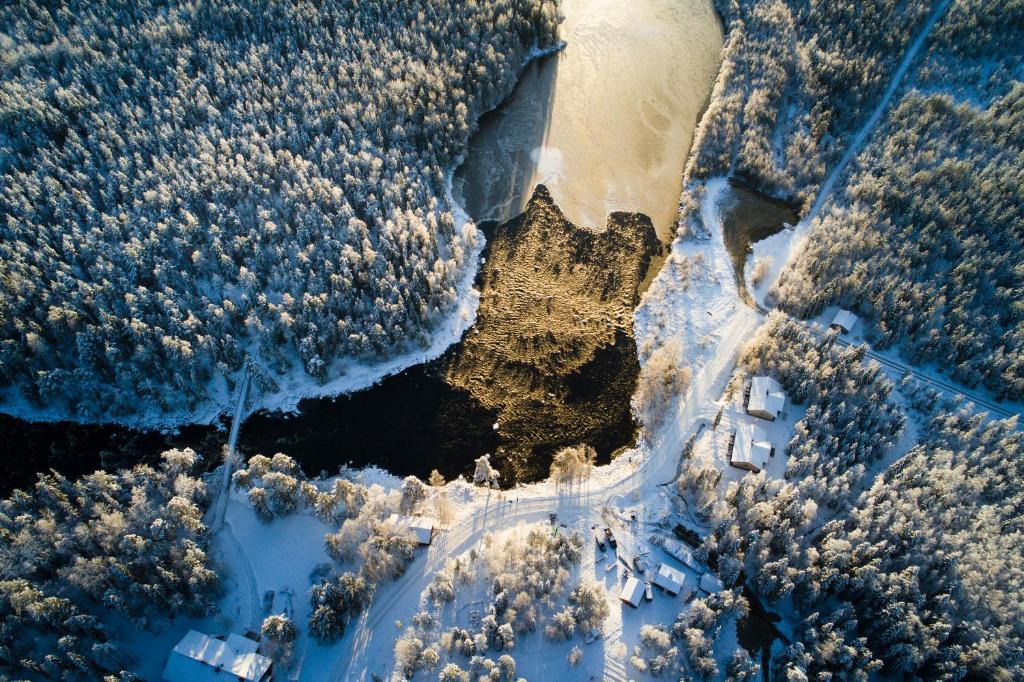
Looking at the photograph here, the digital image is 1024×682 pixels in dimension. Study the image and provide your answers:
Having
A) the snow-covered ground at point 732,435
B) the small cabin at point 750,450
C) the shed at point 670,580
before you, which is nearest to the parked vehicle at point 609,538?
the shed at point 670,580

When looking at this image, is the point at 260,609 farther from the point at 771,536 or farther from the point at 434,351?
the point at 771,536

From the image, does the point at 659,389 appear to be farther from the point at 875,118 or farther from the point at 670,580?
the point at 875,118

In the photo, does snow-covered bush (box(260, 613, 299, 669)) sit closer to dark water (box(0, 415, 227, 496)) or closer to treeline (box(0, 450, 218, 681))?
treeline (box(0, 450, 218, 681))

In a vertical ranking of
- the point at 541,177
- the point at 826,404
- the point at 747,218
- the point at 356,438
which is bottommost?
the point at 356,438

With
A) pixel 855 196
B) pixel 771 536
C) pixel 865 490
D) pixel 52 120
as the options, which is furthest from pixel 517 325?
pixel 52 120

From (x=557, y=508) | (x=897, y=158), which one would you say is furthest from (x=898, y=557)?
(x=897, y=158)

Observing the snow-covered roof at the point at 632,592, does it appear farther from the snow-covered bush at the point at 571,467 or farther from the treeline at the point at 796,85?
the treeline at the point at 796,85
